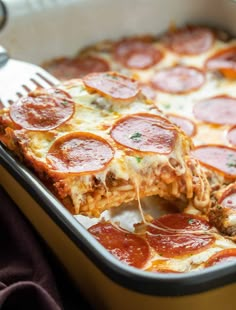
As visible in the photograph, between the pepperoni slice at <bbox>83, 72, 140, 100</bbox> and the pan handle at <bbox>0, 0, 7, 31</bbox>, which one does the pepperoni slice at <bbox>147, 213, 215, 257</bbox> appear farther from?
the pan handle at <bbox>0, 0, 7, 31</bbox>

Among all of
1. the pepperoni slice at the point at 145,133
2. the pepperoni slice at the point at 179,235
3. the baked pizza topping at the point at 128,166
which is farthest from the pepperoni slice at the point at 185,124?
the pepperoni slice at the point at 179,235

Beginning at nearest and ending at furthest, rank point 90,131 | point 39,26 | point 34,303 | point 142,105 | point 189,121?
point 34,303 → point 90,131 → point 142,105 → point 189,121 → point 39,26

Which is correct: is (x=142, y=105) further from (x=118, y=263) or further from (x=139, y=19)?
(x=139, y=19)

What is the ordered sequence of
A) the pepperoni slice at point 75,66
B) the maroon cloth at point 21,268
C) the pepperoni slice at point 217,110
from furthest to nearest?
the pepperoni slice at point 75,66, the pepperoni slice at point 217,110, the maroon cloth at point 21,268

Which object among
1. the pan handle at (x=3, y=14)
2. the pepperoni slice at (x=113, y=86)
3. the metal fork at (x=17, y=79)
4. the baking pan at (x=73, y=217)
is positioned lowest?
the baking pan at (x=73, y=217)

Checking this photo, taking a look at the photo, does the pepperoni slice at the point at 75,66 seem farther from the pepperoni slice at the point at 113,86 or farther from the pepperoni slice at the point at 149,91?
the pepperoni slice at the point at 113,86

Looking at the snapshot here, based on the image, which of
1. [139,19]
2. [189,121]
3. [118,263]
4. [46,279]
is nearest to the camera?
[118,263]

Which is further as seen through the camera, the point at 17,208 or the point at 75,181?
the point at 17,208

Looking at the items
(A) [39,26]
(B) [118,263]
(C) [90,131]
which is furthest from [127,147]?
(A) [39,26]
